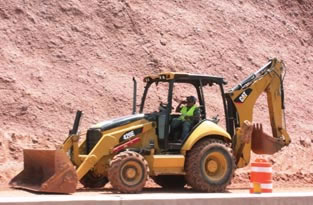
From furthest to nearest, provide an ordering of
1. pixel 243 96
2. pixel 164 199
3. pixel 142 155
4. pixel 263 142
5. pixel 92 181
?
pixel 263 142 < pixel 243 96 < pixel 92 181 < pixel 142 155 < pixel 164 199

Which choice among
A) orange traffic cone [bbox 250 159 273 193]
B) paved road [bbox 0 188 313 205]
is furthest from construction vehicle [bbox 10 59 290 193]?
paved road [bbox 0 188 313 205]

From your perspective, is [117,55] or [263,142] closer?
[263,142]

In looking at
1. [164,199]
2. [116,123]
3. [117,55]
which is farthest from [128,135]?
[117,55]

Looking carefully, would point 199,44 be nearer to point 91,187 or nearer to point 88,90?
point 88,90

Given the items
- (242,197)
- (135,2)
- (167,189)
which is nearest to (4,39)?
(135,2)

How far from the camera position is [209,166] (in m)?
13.5

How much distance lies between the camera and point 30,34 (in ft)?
70.0

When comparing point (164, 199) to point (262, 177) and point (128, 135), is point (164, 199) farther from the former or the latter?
point (128, 135)

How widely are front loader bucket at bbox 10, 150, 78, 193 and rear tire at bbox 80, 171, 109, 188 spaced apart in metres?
1.24

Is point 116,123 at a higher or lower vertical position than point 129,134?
higher

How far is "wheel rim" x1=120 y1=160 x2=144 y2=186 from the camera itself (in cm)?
1243

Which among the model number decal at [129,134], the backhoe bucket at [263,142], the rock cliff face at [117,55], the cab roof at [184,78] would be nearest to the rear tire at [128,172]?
the model number decal at [129,134]

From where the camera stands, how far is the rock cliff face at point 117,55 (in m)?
18.5

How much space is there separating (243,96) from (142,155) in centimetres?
316
